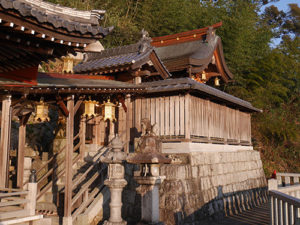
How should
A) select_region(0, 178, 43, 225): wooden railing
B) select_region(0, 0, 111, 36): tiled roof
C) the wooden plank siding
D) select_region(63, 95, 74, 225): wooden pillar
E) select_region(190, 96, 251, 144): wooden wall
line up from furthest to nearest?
select_region(190, 96, 251, 144): wooden wall → the wooden plank siding → select_region(63, 95, 74, 225): wooden pillar → select_region(0, 178, 43, 225): wooden railing → select_region(0, 0, 111, 36): tiled roof

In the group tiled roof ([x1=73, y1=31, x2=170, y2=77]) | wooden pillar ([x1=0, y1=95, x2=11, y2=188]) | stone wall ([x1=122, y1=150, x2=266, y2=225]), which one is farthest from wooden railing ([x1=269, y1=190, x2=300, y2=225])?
tiled roof ([x1=73, y1=31, x2=170, y2=77])

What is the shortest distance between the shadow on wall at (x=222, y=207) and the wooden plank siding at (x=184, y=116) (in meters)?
2.57

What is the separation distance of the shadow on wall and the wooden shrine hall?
232cm

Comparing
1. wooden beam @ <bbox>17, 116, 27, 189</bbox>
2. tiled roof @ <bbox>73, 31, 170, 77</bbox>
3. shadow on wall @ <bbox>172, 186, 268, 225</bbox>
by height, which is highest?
tiled roof @ <bbox>73, 31, 170, 77</bbox>

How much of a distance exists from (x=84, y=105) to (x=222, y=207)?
7.58 metres

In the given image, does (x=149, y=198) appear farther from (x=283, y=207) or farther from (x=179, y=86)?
(x=179, y=86)

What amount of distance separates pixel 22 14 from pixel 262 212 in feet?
43.1

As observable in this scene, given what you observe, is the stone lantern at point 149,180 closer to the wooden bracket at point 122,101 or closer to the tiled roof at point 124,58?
the wooden bracket at point 122,101

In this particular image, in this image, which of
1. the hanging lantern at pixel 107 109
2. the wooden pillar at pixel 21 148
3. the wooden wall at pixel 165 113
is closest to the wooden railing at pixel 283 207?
the wooden wall at pixel 165 113

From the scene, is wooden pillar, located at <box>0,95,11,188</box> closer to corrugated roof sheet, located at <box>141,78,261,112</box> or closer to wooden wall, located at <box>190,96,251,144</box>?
corrugated roof sheet, located at <box>141,78,261,112</box>

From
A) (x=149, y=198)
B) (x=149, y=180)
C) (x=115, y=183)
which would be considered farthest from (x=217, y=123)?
(x=115, y=183)

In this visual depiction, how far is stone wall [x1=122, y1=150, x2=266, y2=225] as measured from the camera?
35.0 feet

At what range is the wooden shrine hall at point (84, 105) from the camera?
6051 mm

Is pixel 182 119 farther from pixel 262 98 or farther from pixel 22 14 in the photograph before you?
pixel 262 98
